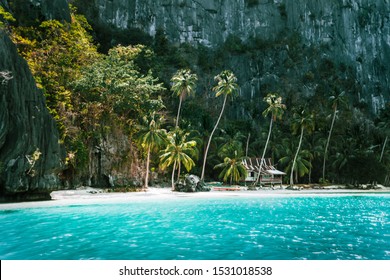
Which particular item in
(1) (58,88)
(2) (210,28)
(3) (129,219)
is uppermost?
(2) (210,28)

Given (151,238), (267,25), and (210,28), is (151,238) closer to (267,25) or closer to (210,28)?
(210,28)

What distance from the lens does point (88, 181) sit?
116 ft

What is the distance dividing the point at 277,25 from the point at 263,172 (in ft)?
132

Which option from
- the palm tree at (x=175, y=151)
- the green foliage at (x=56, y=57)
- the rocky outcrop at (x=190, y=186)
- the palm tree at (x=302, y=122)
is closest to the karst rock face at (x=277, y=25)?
the palm tree at (x=302, y=122)

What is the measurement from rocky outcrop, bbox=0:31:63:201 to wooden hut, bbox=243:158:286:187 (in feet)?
104

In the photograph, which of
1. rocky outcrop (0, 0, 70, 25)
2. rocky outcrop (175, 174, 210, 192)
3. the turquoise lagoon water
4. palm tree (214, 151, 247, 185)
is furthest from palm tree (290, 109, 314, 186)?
rocky outcrop (0, 0, 70, 25)

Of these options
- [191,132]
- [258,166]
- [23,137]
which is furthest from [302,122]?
[23,137]

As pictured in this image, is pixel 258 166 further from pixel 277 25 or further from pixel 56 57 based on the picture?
pixel 277 25

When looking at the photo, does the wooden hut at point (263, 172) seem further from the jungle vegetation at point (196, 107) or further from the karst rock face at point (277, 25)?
the karst rock face at point (277, 25)

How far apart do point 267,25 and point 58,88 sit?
55483 mm

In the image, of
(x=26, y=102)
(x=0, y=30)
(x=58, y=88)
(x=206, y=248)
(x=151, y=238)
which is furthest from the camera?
(x=58, y=88)

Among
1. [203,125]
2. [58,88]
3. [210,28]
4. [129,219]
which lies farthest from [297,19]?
[129,219]

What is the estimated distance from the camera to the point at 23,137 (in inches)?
869

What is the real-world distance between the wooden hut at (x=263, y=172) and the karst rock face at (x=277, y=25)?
21437mm
